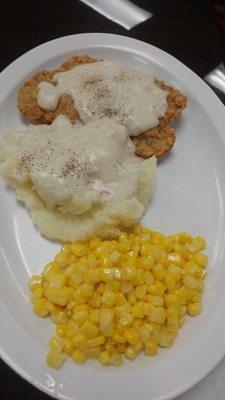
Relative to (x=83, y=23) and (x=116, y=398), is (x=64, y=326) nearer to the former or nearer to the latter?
(x=116, y=398)

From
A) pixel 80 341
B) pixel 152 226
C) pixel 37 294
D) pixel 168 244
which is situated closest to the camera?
pixel 80 341

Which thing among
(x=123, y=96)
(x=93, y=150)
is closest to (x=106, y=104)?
(x=123, y=96)

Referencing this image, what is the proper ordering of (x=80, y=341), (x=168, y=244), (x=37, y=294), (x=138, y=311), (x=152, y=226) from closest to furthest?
(x=80, y=341), (x=138, y=311), (x=37, y=294), (x=168, y=244), (x=152, y=226)

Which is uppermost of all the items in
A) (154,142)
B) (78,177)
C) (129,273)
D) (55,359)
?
(154,142)

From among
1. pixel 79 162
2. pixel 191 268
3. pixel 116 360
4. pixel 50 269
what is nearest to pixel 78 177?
pixel 79 162

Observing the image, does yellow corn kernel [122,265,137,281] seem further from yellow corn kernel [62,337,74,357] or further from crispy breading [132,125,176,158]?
crispy breading [132,125,176,158]

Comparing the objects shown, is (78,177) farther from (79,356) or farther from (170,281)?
(79,356)

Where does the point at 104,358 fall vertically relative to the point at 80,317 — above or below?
below
